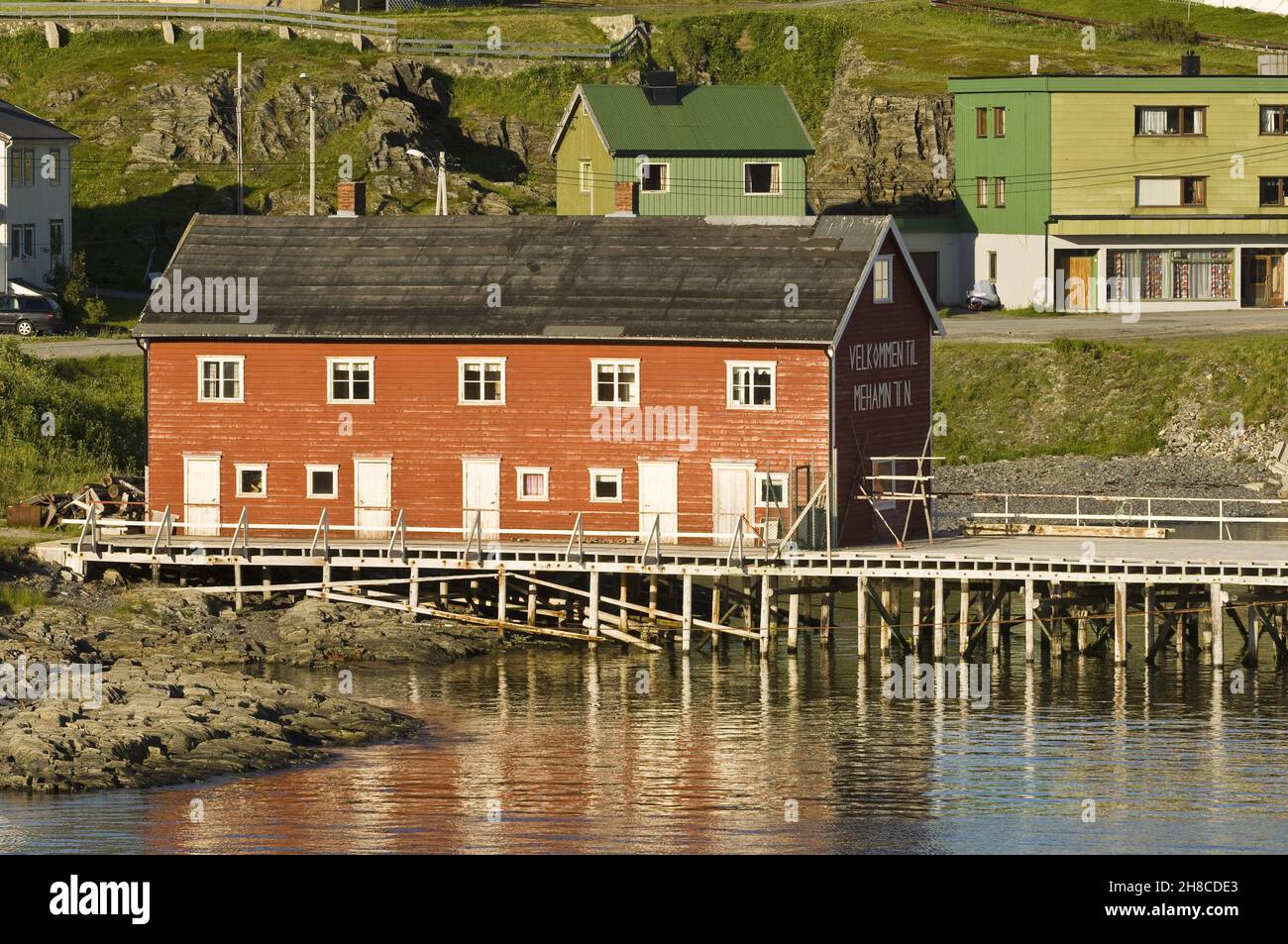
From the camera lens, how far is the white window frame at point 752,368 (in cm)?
5900

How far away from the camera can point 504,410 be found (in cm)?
6116

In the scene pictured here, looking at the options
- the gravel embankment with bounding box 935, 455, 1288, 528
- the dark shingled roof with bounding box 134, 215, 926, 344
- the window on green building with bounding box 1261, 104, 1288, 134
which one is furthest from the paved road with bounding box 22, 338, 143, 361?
the window on green building with bounding box 1261, 104, 1288, 134

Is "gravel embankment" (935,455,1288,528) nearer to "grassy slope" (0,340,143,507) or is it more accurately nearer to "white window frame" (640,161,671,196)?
"white window frame" (640,161,671,196)

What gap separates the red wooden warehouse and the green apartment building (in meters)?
37.3

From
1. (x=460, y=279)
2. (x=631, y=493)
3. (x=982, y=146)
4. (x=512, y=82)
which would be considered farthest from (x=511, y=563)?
(x=512, y=82)

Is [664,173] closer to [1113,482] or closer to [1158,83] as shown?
[1158,83]

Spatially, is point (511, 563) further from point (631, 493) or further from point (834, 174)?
point (834, 174)

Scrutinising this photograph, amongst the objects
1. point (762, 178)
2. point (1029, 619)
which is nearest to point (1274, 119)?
point (762, 178)

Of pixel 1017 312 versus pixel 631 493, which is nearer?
pixel 631 493

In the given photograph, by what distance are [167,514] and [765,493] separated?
46.0 ft

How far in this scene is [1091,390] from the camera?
284 ft

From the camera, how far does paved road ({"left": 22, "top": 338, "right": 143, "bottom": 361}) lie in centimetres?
8125

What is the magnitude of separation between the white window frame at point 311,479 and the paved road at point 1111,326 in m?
32.6

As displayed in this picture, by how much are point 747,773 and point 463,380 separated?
17.6 meters
